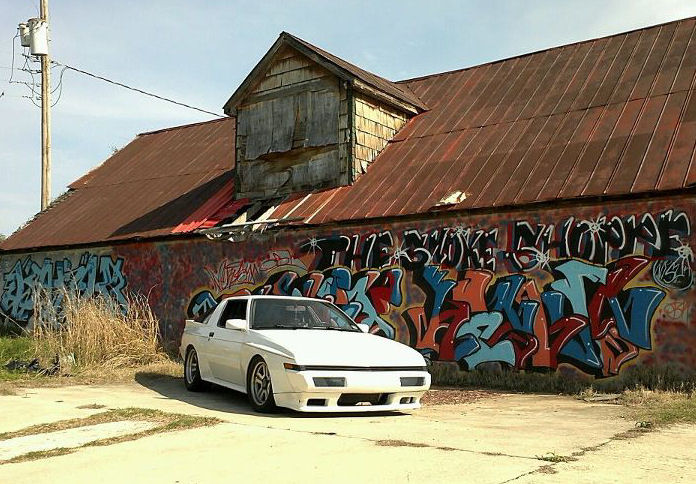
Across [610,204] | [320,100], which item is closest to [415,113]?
[320,100]

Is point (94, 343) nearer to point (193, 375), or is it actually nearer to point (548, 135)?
point (193, 375)

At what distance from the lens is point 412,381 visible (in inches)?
350

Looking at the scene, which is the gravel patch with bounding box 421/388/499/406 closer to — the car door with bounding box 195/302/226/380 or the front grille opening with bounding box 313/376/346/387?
the front grille opening with bounding box 313/376/346/387

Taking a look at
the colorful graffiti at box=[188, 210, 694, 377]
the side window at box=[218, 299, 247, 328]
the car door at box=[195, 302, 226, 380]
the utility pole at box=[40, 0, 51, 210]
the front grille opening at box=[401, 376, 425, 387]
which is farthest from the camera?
the utility pole at box=[40, 0, 51, 210]

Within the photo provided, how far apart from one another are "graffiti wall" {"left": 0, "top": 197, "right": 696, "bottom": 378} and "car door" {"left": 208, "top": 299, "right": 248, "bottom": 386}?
424 centimetres

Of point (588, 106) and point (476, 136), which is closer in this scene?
point (588, 106)

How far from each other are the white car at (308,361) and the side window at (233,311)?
0.6 inches

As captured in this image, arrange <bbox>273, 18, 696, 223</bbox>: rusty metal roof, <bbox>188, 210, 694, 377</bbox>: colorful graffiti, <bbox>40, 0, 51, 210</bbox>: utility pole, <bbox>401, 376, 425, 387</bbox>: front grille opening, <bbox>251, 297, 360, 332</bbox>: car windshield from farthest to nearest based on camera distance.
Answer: <bbox>40, 0, 51, 210</bbox>: utility pole < <bbox>273, 18, 696, 223</bbox>: rusty metal roof < <bbox>188, 210, 694, 377</bbox>: colorful graffiti < <bbox>251, 297, 360, 332</bbox>: car windshield < <bbox>401, 376, 425, 387</bbox>: front grille opening

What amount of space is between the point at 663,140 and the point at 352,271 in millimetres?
6050

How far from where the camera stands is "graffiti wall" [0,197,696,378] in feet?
35.8

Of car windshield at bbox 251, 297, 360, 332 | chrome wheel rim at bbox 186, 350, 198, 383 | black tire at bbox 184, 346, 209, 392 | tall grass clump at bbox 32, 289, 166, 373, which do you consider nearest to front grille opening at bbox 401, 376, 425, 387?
car windshield at bbox 251, 297, 360, 332

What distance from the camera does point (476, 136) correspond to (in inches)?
599

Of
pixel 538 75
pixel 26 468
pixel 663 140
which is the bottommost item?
pixel 26 468

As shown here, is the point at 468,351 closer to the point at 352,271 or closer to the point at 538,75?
the point at 352,271
